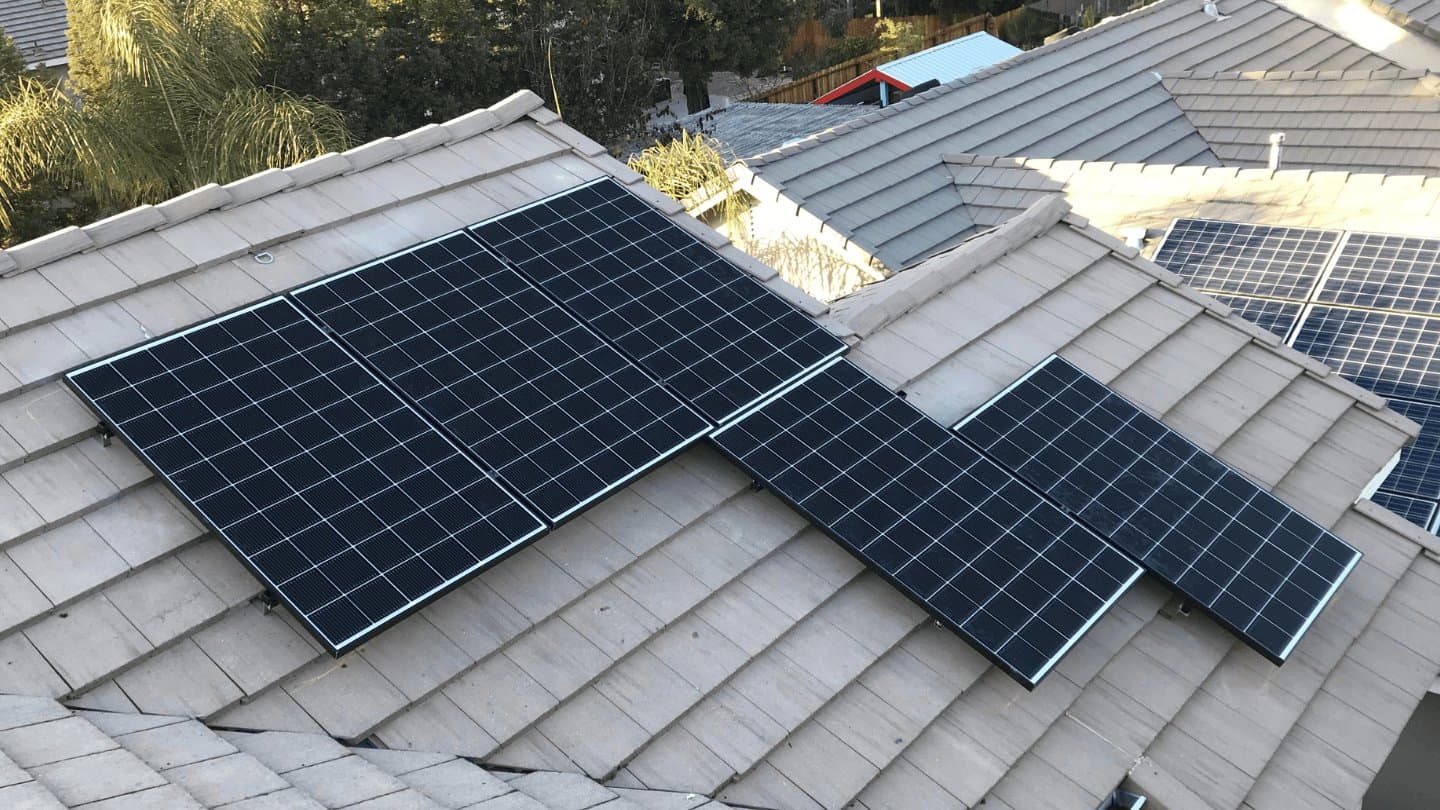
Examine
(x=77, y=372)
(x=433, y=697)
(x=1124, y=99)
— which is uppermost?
(x=77, y=372)

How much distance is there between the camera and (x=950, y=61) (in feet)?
115

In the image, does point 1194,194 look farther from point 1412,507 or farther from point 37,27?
point 37,27

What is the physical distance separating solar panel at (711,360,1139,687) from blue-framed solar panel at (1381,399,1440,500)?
5006mm

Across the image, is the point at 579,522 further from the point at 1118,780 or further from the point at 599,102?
the point at 599,102

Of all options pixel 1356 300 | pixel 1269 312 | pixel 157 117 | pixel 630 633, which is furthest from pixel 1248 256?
pixel 157 117

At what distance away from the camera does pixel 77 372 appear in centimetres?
749

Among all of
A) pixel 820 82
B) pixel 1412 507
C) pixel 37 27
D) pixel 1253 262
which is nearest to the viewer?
pixel 1412 507

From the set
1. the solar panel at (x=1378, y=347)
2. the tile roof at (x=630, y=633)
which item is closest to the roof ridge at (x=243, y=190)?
the tile roof at (x=630, y=633)

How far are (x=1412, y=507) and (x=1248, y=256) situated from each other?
4872 mm

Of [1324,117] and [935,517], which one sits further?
[1324,117]

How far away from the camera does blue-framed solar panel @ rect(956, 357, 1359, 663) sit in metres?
8.73

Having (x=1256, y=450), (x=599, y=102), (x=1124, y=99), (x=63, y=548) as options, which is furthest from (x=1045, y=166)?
(x=599, y=102)

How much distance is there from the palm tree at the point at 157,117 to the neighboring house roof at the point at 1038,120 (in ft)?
29.4

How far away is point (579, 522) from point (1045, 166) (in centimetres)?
1314
